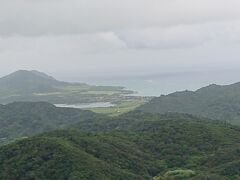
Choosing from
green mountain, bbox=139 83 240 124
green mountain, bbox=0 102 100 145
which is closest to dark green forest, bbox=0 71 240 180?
green mountain, bbox=0 102 100 145

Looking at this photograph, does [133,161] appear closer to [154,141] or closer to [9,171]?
[154,141]

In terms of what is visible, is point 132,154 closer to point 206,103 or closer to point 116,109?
point 206,103

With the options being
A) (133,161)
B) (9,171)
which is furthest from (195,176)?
(9,171)

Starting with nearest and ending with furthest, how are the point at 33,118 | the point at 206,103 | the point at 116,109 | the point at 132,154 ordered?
the point at 132,154, the point at 33,118, the point at 206,103, the point at 116,109

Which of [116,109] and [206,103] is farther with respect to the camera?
[116,109]

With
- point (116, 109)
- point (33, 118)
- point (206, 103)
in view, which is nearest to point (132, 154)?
point (33, 118)

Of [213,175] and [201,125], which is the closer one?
[213,175]

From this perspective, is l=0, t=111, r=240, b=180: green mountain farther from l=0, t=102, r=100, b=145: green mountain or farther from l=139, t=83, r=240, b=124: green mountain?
l=139, t=83, r=240, b=124: green mountain

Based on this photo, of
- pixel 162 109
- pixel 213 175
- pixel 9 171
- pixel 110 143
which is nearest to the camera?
pixel 213 175
